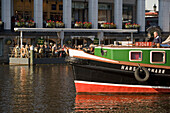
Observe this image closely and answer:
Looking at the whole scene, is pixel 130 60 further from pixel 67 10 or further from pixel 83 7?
pixel 83 7

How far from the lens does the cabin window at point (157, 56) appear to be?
65.3ft

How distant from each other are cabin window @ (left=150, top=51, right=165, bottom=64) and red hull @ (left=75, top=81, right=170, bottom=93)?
1.46m

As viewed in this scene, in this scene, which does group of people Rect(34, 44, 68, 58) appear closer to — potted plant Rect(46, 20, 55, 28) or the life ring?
potted plant Rect(46, 20, 55, 28)

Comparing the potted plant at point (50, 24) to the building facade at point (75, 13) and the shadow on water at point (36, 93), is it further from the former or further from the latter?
the shadow on water at point (36, 93)

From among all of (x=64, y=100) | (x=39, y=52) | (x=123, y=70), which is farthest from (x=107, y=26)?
(x=64, y=100)

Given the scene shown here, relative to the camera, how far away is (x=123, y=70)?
766 inches

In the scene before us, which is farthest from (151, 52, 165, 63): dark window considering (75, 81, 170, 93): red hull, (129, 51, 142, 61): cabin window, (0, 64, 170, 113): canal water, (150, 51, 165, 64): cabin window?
(0, 64, 170, 113): canal water

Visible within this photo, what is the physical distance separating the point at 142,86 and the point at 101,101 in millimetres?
3078

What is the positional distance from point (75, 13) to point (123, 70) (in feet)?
126

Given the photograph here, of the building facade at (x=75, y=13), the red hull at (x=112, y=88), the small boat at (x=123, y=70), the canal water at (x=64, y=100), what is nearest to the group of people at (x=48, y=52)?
the building facade at (x=75, y=13)

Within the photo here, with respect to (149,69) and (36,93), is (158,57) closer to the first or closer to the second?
(149,69)

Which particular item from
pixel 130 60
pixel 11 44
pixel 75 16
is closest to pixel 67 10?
pixel 75 16

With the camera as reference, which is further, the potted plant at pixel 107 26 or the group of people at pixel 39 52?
the potted plant at pixel 107 26

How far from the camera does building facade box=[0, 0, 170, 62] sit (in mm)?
47062
